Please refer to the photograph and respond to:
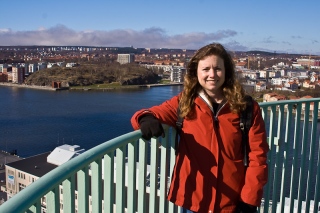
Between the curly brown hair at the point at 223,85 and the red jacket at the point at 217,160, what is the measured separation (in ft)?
0.05

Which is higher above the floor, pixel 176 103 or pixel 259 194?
pixel 176 103

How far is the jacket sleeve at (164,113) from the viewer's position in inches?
29.0

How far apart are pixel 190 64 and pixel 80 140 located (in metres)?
9.83

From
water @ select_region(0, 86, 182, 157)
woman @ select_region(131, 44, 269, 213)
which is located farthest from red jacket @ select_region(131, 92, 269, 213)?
water @ select_region(0, 86, 182, 157)

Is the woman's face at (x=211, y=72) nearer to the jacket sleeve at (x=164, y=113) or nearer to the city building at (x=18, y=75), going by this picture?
the jacket sleeve at (x=164, y=113)

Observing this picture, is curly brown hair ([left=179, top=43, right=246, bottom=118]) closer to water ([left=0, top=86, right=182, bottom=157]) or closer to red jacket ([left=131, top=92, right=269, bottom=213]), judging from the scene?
red jacket ([left=131, top=92, right=269, bottom=213])

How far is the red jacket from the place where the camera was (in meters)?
0.73

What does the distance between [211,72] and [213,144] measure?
5.7 inches

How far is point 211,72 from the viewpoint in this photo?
76 centimetres

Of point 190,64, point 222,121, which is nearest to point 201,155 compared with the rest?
point 222,121

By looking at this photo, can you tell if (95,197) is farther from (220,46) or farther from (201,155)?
(220,46)

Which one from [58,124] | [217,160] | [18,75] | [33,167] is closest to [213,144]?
[217,160]

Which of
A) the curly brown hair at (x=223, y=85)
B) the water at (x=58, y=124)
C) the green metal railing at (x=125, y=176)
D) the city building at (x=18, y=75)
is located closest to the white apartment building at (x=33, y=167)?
the water at (x=58, y=124)

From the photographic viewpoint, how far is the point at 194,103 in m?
0.76
